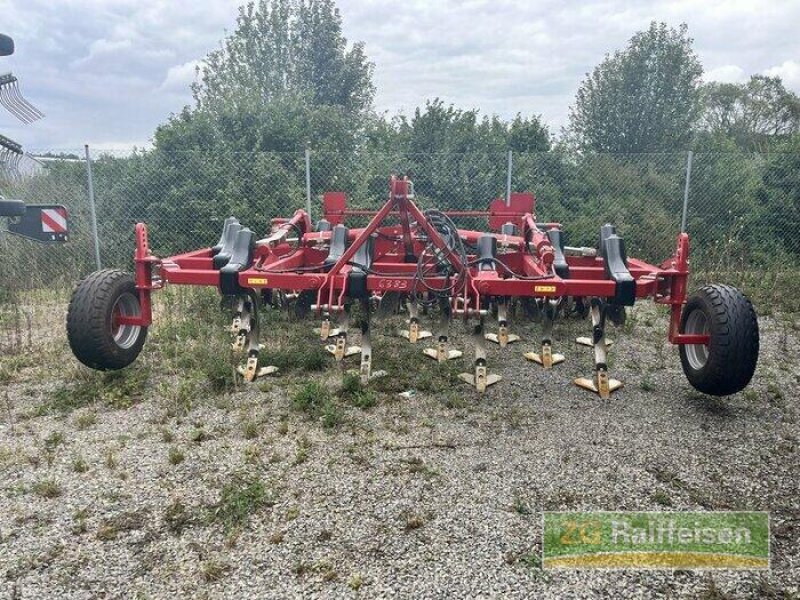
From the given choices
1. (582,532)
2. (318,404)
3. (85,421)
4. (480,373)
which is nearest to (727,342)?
(480,373)

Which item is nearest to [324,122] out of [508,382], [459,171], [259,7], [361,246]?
[459,171]

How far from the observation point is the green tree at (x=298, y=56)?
2098 cm

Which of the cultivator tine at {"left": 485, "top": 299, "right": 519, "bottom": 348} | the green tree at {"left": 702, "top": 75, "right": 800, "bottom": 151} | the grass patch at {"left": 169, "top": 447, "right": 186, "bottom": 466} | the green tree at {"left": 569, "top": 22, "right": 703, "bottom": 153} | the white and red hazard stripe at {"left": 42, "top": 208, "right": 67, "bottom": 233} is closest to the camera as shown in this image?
the grass patch at {"left": 169, "top": 447, "right": 186, "bottom": 466}

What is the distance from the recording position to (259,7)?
21.5 m

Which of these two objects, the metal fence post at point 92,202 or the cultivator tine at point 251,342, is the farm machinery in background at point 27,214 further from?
the metal fence post at point 92,202

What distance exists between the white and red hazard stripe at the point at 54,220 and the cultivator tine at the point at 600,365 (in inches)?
145

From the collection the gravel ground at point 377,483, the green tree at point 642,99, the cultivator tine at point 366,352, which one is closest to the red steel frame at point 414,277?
the cultivator tine at point 366,352

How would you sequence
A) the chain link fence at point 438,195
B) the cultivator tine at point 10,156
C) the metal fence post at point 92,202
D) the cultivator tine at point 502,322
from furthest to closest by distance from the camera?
1. the chain link fence at point 438,195
2. the metal fence post at point 92,202
3. the cultivator tine at point 502,322
4. the cultivator tine at point 10,156

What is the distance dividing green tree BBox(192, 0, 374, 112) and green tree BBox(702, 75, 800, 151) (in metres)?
13.9

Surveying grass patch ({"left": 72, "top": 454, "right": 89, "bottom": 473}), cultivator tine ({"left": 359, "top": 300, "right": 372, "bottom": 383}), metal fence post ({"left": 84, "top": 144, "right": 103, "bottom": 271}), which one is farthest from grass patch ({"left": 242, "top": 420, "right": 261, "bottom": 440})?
metal fence post ({"left": 84, "top": 144, "right": 103, "bottom": 271})

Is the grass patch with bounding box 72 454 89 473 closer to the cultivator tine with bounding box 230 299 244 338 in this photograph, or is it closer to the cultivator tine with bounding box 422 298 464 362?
the cultivator tine with bounding box 230 299 244 338

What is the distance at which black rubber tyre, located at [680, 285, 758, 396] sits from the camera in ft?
12.4

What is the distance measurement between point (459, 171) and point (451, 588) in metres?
8.91

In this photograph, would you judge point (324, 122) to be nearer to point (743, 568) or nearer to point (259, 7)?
point (743, 568)
